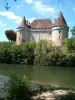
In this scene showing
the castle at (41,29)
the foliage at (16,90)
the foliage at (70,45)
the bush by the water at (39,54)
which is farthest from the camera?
the castle at (41,29)

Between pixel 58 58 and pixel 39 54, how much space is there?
458 cm

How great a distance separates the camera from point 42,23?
79938 mm

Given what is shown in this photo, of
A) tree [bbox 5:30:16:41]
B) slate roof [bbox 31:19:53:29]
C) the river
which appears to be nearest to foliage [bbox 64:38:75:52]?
slate roof [bbox 31:19:53:29]

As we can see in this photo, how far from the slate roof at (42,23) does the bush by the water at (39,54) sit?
19.3 metres

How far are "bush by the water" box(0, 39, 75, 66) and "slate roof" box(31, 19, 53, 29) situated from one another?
63.3 feet

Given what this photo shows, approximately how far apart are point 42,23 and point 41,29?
1.79 metres

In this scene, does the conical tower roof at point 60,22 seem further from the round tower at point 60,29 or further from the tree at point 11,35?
the tree at point 11,35

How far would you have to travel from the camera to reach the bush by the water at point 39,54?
52219 mm

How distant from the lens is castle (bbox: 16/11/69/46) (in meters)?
74.6

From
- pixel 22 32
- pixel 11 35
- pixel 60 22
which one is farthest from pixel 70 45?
pixel 11 35

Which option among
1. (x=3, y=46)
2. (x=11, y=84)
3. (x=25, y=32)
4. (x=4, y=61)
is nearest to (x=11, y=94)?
(x=11, y=84)

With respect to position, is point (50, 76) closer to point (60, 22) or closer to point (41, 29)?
point (60, 22)

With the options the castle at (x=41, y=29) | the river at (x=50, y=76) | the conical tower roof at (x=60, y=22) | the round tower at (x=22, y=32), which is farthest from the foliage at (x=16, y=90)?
the round tower at (x=22, y=32)

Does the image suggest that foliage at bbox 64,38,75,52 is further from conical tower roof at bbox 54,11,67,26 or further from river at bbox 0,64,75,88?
river at bbox 0,64,75,88
